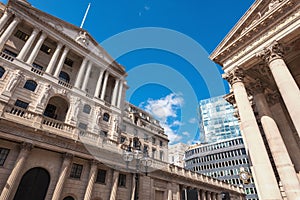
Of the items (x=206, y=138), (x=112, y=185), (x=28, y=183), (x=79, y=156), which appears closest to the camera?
(x=28, y=183)

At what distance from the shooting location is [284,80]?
9.73m

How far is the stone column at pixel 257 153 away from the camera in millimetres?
9172

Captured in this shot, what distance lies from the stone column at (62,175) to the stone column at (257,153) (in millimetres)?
14771

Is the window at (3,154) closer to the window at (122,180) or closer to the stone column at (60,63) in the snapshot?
the stone column at (60,63)

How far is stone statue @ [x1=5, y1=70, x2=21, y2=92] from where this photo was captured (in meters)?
16.0

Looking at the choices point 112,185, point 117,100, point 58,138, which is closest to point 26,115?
point 58,138

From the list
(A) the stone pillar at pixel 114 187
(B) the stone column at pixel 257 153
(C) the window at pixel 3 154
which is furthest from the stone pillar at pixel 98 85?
(B) the stone column at pixel 257 153

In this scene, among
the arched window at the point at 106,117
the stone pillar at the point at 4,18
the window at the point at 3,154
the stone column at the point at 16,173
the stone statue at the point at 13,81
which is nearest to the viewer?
the stone column at the point at 16,173

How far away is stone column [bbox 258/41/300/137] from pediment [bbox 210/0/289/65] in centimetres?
209

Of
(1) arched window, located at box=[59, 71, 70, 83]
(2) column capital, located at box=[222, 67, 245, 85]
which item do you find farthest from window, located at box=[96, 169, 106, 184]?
(2) column capital, located at box=[222, 67, 245, 85]

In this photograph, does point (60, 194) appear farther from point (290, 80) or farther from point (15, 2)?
point (15, 2)

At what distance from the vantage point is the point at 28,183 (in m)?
13.6

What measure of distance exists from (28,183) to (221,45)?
20.1 meters

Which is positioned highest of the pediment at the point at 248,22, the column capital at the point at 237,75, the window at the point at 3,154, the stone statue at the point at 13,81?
the pediment at the point at 248,22
